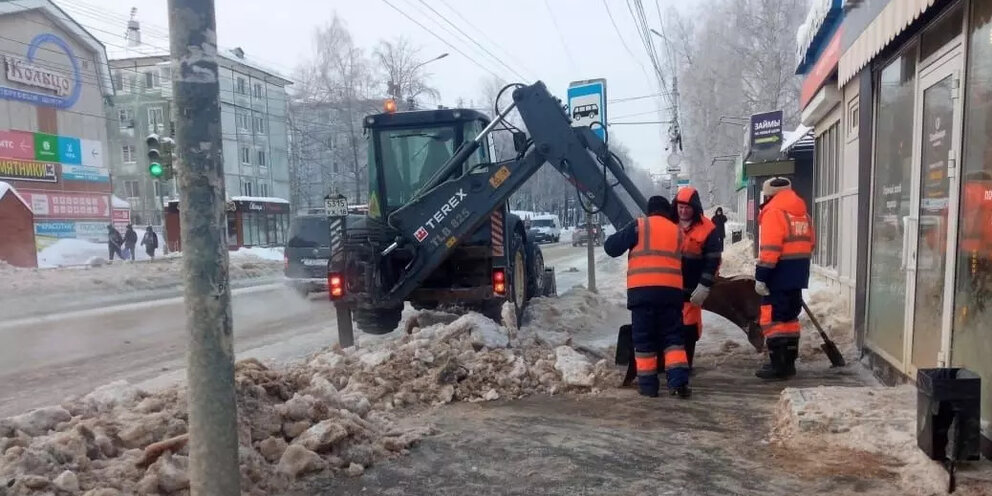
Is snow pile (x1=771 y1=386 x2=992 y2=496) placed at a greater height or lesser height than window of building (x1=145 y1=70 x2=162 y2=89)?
lesser

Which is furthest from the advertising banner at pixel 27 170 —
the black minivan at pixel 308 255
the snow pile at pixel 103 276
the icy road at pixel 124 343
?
the black minivan at pixel 308 255

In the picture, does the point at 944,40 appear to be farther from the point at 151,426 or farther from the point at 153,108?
the point at 153,108

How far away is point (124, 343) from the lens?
995cm

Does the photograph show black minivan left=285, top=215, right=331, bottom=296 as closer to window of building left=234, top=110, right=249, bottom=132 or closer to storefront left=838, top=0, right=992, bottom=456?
storefront left=838, top=0, right=992, bottom=456

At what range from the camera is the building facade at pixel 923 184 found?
14.0 ft

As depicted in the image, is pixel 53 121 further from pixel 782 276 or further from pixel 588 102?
pixel 782 276

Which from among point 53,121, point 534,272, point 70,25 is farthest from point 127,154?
point 534,272

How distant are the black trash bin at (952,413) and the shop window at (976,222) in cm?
52

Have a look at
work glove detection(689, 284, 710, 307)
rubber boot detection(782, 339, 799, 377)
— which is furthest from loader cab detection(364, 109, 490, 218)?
rubber boot detection(782, 339, 799, 377)

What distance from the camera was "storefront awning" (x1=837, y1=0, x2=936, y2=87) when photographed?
15.4 ft

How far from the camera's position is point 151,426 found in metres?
4.11

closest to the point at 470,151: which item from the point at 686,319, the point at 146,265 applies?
the point at 686,319

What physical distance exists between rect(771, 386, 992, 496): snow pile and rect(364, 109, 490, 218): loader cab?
18.6 feet

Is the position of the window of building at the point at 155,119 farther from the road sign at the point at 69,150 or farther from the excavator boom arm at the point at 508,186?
the excavator boom arm at the point at 508,186
